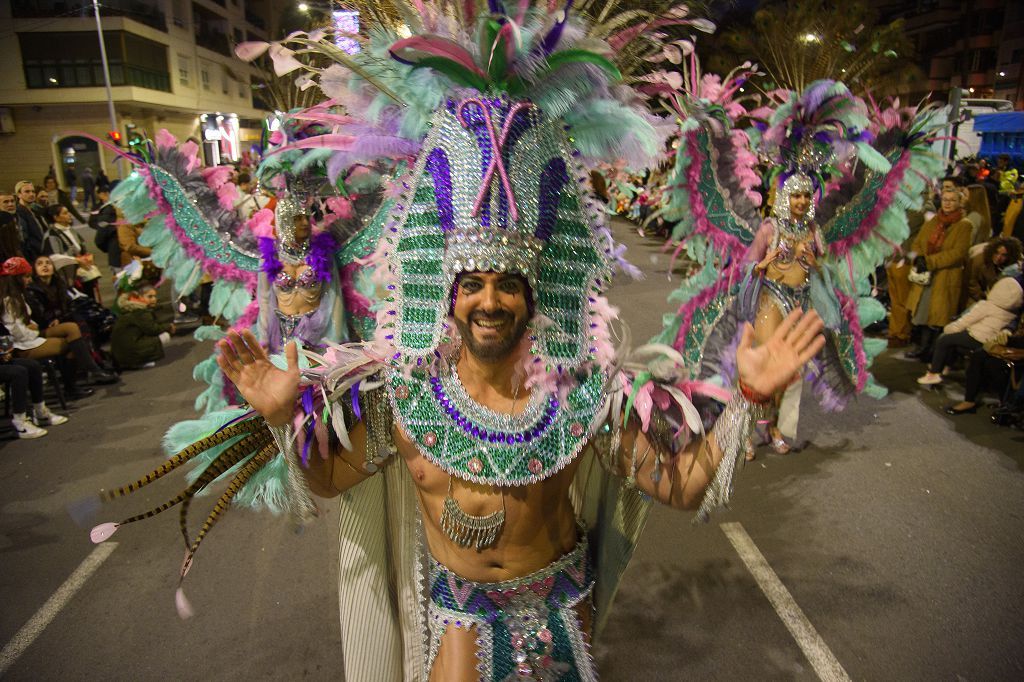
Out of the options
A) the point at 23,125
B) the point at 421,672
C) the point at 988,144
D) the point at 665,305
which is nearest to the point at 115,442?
the point at 421,672

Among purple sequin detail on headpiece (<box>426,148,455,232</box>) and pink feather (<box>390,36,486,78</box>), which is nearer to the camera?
pink feather (<box>390,36,486,78</box>)

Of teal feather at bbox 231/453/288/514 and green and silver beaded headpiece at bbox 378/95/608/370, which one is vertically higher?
green and silver beaded headpiece at bbox 378/95/608/370

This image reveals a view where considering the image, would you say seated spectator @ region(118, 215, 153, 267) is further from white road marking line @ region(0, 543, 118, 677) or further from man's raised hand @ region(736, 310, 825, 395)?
man's raised hand @ region(736, 310, 825, 395)

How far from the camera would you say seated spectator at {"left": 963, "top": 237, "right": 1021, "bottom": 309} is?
19.2 feet

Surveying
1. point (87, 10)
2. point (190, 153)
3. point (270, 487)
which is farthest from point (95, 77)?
point (270, 487)

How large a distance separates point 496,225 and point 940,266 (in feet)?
20.8

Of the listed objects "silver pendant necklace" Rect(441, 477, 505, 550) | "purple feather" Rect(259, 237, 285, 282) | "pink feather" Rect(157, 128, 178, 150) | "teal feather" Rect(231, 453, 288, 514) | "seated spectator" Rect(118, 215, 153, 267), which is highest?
"pink feather" Rect(157, 128, 178, 150)

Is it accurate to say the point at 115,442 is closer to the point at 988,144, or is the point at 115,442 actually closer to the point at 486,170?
the point at 486,170

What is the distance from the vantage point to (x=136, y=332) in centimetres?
684

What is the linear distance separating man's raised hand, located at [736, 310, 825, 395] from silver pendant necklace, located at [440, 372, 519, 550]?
1.98 ft

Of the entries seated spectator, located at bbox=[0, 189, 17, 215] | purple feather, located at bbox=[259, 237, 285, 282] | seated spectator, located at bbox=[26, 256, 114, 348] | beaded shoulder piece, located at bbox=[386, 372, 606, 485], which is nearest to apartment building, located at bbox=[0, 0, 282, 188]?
seated spectator, located at bbox=[0, 189, 17, 215]

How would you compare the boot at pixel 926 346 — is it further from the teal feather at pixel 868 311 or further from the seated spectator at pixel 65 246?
the seated spectator at pixel 65 246

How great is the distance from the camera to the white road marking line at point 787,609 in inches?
111

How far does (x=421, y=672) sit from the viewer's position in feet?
6.91
